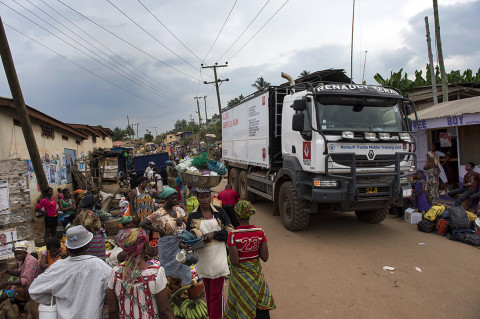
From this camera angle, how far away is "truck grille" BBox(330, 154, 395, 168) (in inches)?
216

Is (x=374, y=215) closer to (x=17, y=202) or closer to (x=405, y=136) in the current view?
(x=405, y=136)

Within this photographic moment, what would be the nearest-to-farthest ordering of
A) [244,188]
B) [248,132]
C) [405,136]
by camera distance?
[405,136]
[248,132]
[244,188]

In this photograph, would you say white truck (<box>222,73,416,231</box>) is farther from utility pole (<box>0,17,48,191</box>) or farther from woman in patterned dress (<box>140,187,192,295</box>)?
utility pole (<box>0,17,48,191</box>)

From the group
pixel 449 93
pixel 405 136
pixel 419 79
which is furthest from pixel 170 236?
pixel 419 79

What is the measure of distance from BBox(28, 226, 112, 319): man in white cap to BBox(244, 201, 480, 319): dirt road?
7.23ft

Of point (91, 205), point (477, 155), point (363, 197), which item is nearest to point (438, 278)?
point (363, 197)

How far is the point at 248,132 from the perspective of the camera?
914 cm

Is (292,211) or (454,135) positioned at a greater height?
(454,135)

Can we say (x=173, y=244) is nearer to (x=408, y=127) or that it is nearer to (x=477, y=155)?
(x=408, y=127)

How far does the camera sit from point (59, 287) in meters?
2.06

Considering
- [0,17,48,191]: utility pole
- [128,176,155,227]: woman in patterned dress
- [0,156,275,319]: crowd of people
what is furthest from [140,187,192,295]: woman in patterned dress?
[0,17,48,191]: utility pole

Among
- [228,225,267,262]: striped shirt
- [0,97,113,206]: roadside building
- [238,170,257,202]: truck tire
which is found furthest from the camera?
[238,170,257,202]: truck tire

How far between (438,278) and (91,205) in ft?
19.4

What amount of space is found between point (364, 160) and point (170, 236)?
391 cm
